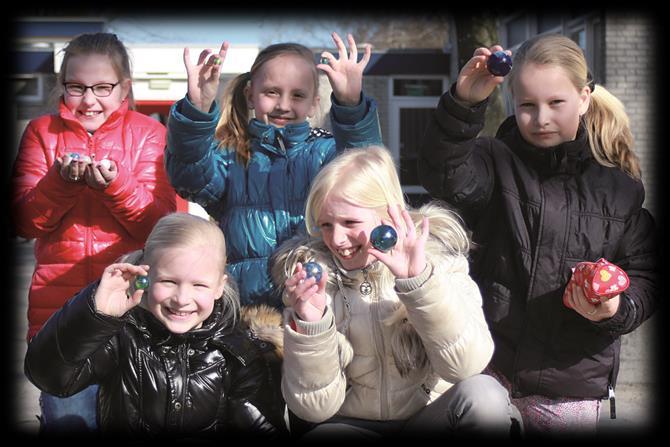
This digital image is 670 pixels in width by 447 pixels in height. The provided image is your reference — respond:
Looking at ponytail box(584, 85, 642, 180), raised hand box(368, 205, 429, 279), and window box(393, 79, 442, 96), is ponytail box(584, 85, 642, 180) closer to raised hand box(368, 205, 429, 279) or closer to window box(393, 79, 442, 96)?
raised hand box(368, 205, 429, 279)

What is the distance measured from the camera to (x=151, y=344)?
2973 millimetres

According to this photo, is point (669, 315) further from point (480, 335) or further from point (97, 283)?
point (97, 283)

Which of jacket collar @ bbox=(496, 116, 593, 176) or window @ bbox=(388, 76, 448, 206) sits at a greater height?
window @ bbox=(388, 76, 448, 206)

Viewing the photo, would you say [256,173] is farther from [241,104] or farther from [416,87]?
[416,87]

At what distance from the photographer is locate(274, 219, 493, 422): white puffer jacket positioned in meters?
2.66

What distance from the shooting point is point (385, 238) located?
2592mm

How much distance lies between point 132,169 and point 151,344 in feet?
3.17

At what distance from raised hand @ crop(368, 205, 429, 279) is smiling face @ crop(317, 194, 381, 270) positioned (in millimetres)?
229

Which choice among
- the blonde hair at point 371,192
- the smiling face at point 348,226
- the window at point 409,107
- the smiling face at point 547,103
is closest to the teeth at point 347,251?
the smiling face at point 348,226

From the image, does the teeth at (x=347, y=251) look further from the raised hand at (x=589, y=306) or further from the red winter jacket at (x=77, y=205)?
the red winter jacket at (x=77, y=205)

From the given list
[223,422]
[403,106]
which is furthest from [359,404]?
[403,106]

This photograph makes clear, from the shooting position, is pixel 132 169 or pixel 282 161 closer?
pixel 282 161

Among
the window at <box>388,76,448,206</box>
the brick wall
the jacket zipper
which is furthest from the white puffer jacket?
the window at <box>388,76,448,206</box>

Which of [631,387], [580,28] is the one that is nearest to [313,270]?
[631,387]
